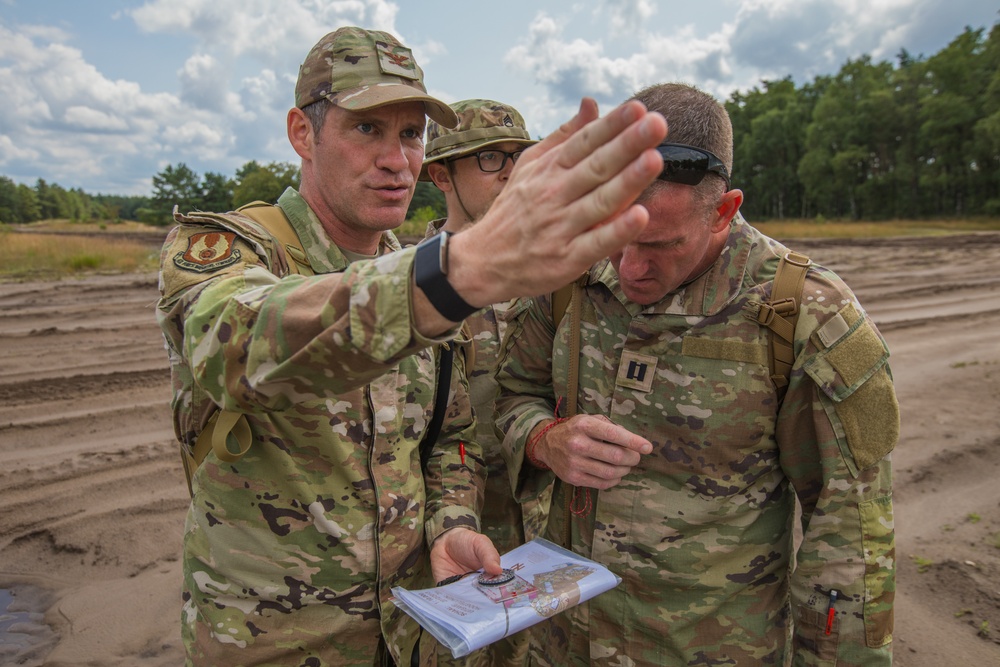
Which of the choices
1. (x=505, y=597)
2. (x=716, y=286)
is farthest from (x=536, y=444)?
(x=716, y=286)

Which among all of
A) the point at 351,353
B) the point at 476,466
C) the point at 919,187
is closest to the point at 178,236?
the point at 351,353

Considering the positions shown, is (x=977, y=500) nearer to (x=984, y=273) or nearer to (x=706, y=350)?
(x=706, y=350)

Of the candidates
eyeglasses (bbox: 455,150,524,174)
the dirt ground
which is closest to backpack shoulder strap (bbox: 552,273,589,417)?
eyeglasses (bbox: 455,150,524,174)

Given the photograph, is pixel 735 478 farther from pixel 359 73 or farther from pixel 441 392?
pixel 359 73

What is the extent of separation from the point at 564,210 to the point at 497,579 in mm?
1164

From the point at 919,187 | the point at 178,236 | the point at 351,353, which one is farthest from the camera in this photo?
the point at 919,187

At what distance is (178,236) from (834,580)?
2000 mm

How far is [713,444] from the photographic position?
2016mm

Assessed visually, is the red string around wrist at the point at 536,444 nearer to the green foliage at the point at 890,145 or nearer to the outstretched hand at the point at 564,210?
the outstretched hand at the point at 564,210

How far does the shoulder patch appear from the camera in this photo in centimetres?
152

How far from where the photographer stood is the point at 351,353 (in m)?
1.12

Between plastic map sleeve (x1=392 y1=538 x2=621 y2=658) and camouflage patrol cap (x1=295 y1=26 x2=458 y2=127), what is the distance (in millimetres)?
1380

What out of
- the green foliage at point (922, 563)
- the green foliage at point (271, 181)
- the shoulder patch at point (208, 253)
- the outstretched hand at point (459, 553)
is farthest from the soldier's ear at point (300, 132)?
the green foliage at point (271, 181)

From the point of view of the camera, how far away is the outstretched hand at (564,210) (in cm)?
98
